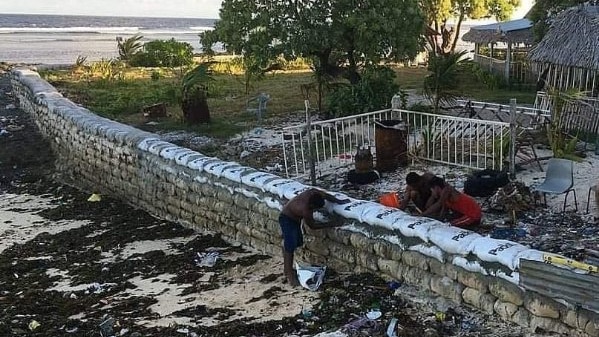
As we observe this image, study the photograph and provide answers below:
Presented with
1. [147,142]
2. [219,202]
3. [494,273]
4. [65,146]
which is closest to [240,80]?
[65,146]

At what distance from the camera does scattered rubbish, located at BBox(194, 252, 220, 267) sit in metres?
8.11

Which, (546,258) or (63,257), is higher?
(546,258)

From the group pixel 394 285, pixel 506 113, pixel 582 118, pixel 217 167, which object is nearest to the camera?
pixel 394 285

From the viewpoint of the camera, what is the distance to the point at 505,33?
2234cm

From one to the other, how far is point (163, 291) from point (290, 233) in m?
1.50

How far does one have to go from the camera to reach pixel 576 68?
13.1 meters

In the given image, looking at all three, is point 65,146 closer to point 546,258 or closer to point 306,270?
point 306,270

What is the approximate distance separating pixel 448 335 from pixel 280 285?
7.09ft

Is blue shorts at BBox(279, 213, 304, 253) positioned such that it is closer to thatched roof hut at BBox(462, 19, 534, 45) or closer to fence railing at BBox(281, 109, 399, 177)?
→ fence railing at BBox(281, 109, 399, 177)

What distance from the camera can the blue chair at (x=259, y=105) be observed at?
1616 cm

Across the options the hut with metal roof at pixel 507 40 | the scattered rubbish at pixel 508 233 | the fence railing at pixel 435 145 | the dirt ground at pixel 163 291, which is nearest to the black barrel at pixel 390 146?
the fence railing at pixel 435 145

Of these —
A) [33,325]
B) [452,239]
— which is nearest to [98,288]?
[33,325]

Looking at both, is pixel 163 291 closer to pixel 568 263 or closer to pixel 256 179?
pixel 256 179

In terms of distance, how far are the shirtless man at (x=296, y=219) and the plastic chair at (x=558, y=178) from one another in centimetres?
286
